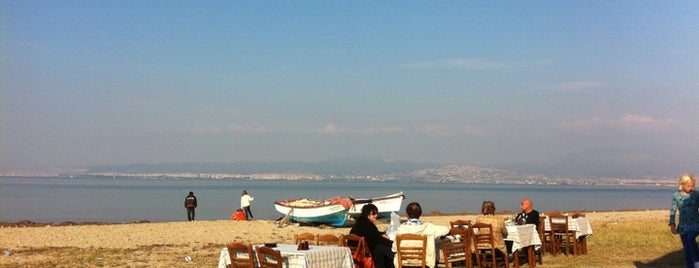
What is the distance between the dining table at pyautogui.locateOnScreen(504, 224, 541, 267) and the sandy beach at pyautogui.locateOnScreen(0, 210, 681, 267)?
11.7 feet

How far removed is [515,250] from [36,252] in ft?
39.9

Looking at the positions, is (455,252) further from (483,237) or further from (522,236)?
(522,236)

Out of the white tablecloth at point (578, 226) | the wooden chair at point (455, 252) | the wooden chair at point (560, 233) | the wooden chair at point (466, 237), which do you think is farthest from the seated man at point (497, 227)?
the white tablecloth at point (578, 226)

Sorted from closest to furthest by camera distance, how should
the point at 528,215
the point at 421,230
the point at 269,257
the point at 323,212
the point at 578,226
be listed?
the point at 269,257
the point at 421,230
the point at 528,215
the point at 578,226
the point at 323,212

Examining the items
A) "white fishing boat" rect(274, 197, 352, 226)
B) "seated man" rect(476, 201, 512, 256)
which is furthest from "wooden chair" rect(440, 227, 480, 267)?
"white fishing boat" rect(274, 197, 352, 226)

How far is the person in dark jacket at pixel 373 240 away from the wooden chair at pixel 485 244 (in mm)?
2350

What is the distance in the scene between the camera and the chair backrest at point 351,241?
9.68 m

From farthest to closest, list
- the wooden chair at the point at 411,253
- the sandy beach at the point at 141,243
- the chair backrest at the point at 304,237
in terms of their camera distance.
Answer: the sandy beach at the point at 141,243 → the wooden chair at the point at 411,253 → the chair backrest at the point at 304,237

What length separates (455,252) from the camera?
11211mm

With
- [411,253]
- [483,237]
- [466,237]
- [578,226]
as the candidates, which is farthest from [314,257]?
[578,226]

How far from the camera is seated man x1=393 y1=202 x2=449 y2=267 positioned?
33.7ft

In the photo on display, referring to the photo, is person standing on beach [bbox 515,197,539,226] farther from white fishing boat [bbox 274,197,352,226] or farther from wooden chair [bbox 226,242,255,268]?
white fishing boat [bbox 274,197,352,226]

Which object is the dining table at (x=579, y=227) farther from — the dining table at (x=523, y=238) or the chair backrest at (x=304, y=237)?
the chair backrest at (x=304, y=237)

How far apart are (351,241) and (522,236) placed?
12.9ft
